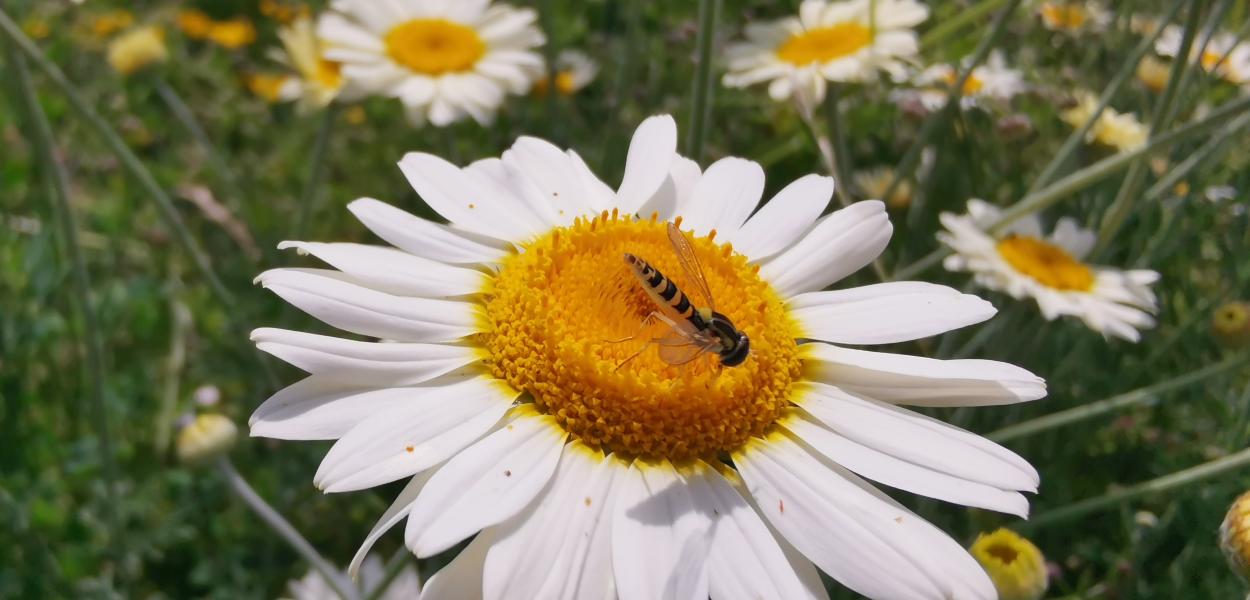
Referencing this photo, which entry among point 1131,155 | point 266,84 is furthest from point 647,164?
point 266,84

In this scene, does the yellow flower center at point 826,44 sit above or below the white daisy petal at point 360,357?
below

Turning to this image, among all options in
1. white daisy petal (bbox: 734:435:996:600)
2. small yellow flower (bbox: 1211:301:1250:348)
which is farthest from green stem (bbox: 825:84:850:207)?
white daisy petal (bbox: 734:435:996:600)

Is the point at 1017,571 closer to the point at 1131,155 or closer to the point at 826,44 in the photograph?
the point at 1131,155

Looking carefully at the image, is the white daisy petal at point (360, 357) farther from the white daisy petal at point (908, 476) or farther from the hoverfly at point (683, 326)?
the white daisy petal at point (908, 476)

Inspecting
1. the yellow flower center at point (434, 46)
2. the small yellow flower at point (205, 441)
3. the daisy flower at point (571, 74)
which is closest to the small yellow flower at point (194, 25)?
the daisy flower at point (571, 74)

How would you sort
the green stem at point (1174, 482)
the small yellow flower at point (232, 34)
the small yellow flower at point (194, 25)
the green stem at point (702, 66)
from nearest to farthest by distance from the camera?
1. the green stem at point (1174, 482)
2. the green stem at point (702, 66)
3. the small yellow flower at point (232, 34)
4. the small yellow flower at point (194, 25)
